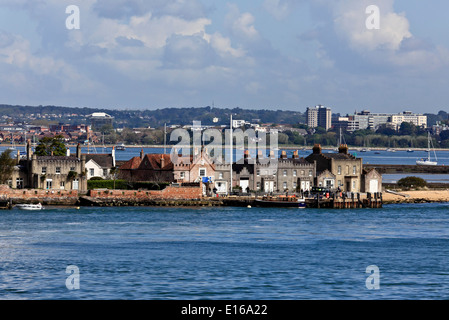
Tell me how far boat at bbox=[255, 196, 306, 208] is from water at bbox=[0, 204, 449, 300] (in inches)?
313

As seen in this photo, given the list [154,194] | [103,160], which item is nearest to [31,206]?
[154,194]

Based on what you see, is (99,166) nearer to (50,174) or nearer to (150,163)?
(150,163)

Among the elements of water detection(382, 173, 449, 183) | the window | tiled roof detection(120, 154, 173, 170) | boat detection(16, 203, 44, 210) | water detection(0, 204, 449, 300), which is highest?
tiled roof detection(120, 154, 173, 170)

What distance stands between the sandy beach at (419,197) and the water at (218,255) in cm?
2160

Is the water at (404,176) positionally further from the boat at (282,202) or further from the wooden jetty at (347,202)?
the boat at (282,202)

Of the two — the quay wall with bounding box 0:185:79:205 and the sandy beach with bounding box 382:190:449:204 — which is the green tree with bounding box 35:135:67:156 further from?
the sandy beach with bounding box 382:190:449:204

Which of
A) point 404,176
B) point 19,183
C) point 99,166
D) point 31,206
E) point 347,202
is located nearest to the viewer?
point 31,206

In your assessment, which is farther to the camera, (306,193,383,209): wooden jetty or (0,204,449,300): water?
(306,193,383,209): wooden jetty

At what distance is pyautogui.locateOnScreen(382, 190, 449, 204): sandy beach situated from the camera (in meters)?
92.6

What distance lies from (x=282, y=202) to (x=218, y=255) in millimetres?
35023

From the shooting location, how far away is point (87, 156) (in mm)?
86750

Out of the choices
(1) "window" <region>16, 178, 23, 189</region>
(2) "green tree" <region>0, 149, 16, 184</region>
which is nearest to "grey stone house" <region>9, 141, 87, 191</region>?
(1) "window" <region>16, 178, 23, 189</region>

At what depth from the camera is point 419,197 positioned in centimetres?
9600
